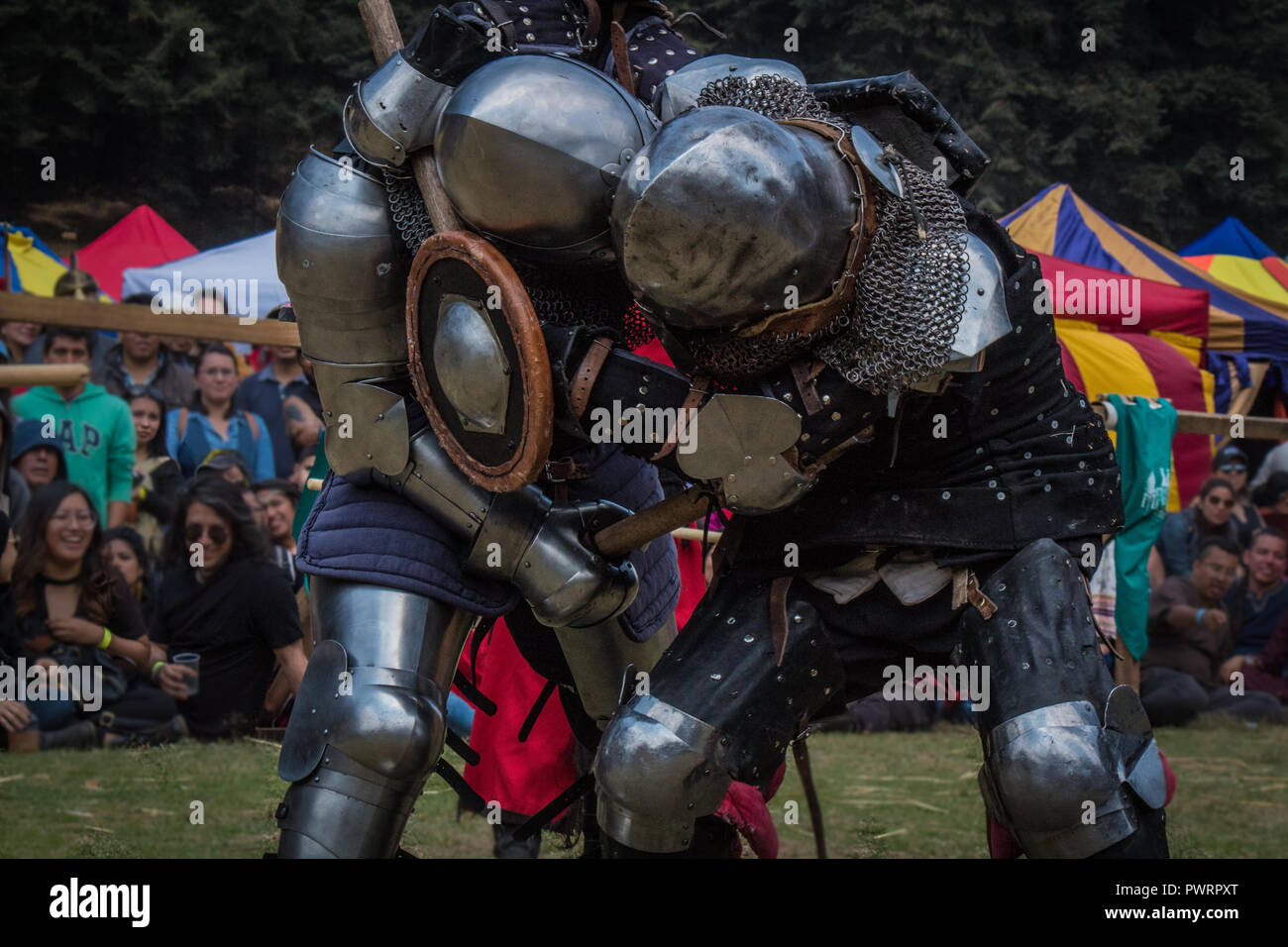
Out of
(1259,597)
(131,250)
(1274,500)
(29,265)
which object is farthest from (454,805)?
(131,250)

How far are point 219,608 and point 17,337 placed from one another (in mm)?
1831

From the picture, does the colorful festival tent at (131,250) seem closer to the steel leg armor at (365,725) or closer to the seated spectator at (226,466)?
the seated spectator at (226,466)

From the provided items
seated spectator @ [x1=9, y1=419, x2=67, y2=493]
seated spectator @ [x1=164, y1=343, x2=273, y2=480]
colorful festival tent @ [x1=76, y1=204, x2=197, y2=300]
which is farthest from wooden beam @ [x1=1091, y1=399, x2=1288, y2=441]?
colorful festival tent @ [x1=76, y1=204, x2=197, y2=300]

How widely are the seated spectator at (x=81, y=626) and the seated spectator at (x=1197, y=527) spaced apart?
4.29 meters

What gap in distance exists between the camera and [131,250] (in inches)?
326

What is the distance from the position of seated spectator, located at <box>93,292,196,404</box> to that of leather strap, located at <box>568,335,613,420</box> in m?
4.13

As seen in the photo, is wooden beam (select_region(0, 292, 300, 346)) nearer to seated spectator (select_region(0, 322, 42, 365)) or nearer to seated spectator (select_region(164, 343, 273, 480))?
seated spectator (select_region(164, 343, 273, 480))

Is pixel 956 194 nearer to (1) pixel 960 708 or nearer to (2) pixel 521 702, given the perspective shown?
(2) pixel 521 702

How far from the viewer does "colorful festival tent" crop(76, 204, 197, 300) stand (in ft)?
26.6

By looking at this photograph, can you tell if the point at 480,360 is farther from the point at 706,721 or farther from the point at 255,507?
the point at 255,507

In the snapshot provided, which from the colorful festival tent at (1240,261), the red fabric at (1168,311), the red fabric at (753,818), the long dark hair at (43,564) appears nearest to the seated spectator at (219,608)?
the long dark hair at (43,564)

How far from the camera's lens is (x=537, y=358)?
2197mm

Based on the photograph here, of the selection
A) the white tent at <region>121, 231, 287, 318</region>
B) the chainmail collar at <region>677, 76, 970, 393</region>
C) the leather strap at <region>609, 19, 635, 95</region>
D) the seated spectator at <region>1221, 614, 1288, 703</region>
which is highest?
the leather strap at <region>609, 19, 635, 95</region>

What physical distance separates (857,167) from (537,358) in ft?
1.79
